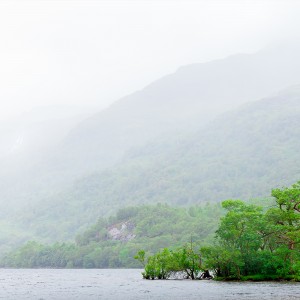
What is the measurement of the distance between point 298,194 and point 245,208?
14984mm

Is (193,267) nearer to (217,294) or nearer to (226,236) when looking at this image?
(226,236)

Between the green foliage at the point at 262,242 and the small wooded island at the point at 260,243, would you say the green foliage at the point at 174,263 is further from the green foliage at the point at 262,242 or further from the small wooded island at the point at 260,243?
the green foliage at the point at 262,242

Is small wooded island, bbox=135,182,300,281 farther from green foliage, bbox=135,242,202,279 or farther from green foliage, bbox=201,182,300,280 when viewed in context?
green foliage, bbox=135,242,202,279

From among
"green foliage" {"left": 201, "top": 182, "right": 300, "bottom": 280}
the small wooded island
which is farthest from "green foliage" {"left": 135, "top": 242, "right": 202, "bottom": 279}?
"green foliage" {"left": 201, "top": 182, "right": 300, "bottom": 280}

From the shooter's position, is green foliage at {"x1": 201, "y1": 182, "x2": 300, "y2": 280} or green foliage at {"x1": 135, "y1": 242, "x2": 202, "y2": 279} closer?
green foliage at {"x1": 201, "y1": 182, "x2": 300, "y2": 280}

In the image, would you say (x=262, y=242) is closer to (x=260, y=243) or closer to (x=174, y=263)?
(x=260, y=243)

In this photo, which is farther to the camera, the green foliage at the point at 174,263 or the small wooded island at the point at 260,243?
the green foliage at the point at 174,263

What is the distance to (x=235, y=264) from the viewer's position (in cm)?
13375

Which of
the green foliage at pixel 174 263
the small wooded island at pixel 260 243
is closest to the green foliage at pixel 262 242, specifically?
the small wooded island at pixel 260 243

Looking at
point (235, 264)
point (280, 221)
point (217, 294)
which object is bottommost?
point (217, 294)

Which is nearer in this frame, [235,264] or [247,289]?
[247,289]

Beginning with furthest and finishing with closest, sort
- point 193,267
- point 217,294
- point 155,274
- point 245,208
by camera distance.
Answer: point 155,274, point 193,267, point 245,208, point 217,294

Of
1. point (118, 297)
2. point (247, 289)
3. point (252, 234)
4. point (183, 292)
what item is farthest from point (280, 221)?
point (118, 297)

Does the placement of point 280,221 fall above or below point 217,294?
above
